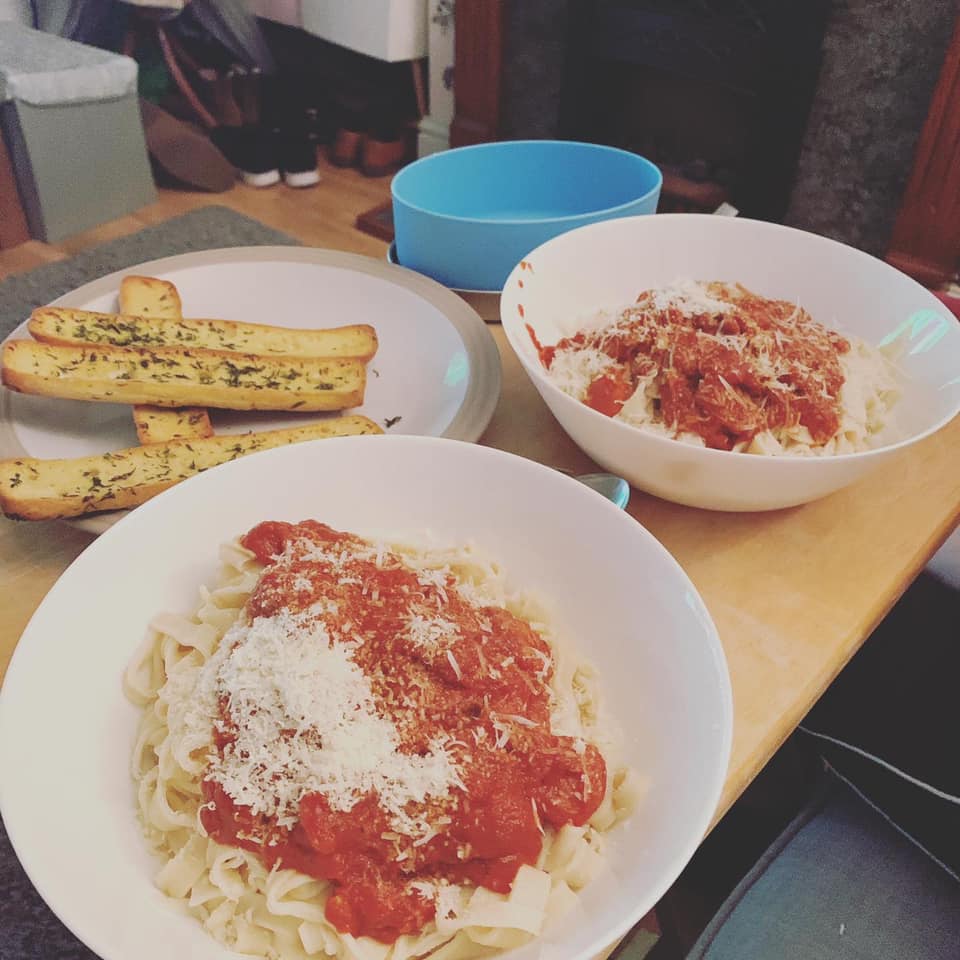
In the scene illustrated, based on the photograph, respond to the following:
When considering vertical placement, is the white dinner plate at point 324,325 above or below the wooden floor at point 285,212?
above

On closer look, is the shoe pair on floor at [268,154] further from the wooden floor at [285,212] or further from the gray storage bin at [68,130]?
the gray storage bin at [68,130]

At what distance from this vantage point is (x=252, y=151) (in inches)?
165

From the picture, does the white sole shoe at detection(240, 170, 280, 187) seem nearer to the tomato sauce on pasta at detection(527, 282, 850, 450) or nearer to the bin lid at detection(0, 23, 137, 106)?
the bin lid at detection(0, 23, 137, 106)

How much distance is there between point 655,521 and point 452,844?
0.52m

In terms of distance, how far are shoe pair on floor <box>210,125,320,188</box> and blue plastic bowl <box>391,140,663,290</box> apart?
9.15 ft

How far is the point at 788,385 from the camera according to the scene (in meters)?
1.10

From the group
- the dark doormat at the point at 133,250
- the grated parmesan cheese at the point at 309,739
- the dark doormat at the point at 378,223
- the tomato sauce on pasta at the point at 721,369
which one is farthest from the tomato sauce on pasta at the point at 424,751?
the dark doormat at the point at 378,223

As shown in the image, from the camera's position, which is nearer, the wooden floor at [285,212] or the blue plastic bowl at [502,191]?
the blue plastic bowl at [502,191]

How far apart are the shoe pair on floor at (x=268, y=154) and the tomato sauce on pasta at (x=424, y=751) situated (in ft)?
12.4

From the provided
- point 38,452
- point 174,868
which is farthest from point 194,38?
point 174,868

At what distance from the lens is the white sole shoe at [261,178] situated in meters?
4.25

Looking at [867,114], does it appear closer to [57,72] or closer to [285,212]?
[285,212]

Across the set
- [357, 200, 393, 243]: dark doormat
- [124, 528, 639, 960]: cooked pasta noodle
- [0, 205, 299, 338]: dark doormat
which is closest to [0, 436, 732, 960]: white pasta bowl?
[124, 528, 639, 960]: cooked pasta noodle

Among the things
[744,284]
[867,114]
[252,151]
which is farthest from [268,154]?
[744,284]
